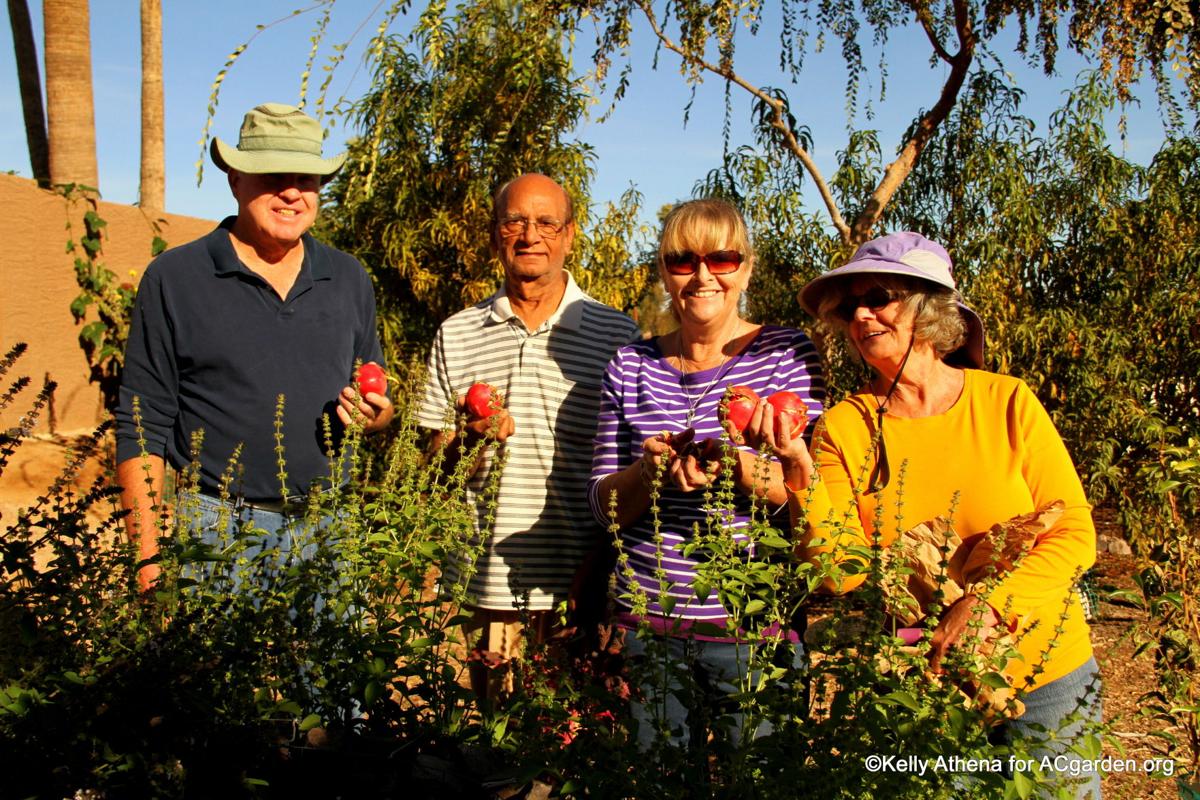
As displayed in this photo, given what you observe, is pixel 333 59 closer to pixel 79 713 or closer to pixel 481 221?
pixel 481 221

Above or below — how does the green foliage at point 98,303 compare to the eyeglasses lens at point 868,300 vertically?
above

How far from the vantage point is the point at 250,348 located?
9.32ft

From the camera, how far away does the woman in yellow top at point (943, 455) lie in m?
2.19

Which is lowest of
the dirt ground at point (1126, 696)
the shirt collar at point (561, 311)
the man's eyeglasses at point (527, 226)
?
the dirt ground at point (1126, 696)

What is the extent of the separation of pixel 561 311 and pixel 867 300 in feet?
3.52

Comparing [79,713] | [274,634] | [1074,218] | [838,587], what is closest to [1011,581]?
[838,587]

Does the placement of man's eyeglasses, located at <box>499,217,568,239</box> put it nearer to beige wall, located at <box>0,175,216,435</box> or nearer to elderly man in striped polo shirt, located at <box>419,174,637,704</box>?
elderly man in striped polo shirt, located at <box>419,174,637,704</box>

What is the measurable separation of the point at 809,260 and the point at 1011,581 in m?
3.82

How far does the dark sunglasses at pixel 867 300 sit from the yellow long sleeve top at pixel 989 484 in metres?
0.25

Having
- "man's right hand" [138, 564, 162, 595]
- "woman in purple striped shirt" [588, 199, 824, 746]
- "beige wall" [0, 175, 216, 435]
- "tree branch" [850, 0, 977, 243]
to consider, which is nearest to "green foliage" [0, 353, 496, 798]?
"man's right hand" [138, 564, 162, 595]

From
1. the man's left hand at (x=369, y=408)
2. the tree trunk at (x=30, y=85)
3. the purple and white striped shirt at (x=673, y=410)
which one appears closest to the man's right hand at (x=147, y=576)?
the man's left hand at (x=369, y=408)

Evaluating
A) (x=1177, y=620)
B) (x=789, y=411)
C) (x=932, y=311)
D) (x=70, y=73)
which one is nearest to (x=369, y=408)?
(x=789, y=411)

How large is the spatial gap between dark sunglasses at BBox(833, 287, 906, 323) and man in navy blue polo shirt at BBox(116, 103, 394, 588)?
1258 millimetres

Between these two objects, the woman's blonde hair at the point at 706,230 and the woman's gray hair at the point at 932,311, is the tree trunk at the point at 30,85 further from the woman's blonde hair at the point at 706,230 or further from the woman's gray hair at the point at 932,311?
the woman's gray hair at the point at 932,311
